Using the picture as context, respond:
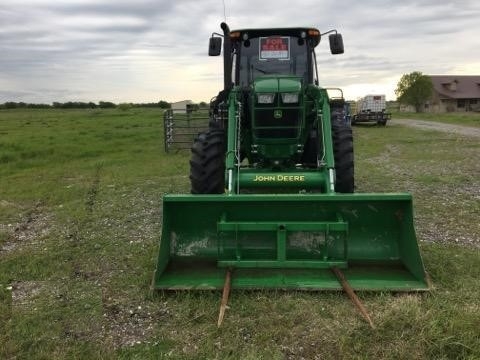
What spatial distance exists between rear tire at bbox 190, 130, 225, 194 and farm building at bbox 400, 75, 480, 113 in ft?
238

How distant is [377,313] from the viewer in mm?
3928

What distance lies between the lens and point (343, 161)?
6.38 metres

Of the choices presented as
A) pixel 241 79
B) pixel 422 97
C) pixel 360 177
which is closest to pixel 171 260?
pixel 241 79

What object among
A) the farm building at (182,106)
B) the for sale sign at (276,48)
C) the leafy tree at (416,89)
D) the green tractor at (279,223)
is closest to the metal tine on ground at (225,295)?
the green tractor at (279,223)

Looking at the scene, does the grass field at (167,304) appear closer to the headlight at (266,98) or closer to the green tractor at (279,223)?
the green tractor at (279,223)

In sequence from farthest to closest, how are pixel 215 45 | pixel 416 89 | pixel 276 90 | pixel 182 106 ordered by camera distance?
pixel 416 89 → pixel 182 106 → pixel 215 45 → pixel 276 90

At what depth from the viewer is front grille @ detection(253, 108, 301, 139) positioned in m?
6.10

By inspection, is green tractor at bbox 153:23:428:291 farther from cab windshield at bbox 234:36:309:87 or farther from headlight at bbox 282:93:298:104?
cab windshield at bbox 234:36:309:87

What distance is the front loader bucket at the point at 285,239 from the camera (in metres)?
4.60

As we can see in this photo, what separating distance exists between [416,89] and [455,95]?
261 inches

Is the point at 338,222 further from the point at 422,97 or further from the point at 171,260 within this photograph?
the point at 422,97

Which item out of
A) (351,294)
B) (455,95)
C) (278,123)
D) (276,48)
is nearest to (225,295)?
(351,294)

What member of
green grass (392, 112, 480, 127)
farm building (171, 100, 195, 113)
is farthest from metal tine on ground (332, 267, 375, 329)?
green grass (392, 112, 480, 127)

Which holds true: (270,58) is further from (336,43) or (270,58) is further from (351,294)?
(351,294)
